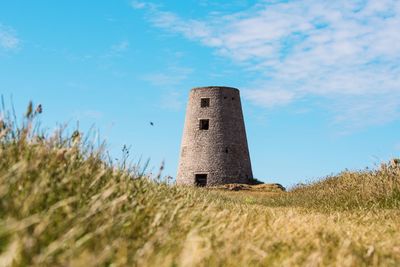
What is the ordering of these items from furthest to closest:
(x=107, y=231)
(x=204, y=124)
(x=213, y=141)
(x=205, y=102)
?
(x=204, y=124)
(x=205, y=102)
(x=213, y=141)
(x=107, y=231)

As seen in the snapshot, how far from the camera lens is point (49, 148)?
5355mm

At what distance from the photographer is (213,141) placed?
32.2 m

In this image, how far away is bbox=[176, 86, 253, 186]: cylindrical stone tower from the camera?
3197cm

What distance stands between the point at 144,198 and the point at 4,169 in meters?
1.89

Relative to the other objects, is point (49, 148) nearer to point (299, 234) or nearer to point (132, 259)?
point (132, 259)

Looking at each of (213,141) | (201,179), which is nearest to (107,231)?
(213,141)

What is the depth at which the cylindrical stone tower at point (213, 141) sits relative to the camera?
105 ft

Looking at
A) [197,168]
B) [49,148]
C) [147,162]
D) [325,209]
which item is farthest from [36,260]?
[197,168]

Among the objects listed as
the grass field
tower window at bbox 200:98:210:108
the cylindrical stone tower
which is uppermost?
tower window at bbox 200:98:210:108

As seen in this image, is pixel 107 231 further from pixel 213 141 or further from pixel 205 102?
pixel 205 102

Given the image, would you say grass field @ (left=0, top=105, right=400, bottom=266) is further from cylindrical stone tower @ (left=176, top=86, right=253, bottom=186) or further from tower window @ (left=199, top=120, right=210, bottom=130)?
tower window @ (left=199, top=120, right=210, bottom=130)

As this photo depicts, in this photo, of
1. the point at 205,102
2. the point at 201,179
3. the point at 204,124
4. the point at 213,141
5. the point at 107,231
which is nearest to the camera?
the point at 107,231

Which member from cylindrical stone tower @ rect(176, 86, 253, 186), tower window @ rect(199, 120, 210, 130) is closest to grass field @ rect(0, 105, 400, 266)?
cylindrical stone tower @ rect(176, 86, 253, 186)

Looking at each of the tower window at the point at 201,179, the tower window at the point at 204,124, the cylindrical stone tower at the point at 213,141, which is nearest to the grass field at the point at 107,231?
the cylindrical stone tower at the point at 213,141
